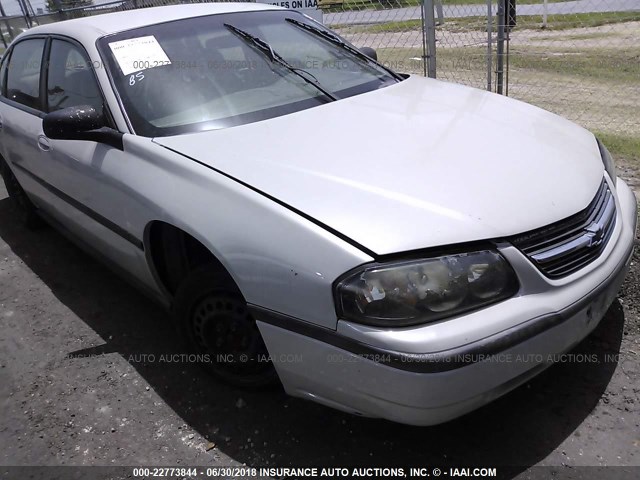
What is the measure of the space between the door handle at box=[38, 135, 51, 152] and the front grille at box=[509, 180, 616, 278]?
266 centimetres

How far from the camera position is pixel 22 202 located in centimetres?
448

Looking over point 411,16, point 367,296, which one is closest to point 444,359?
point 367,296

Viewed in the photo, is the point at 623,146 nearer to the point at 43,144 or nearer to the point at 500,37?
the point at 500,37

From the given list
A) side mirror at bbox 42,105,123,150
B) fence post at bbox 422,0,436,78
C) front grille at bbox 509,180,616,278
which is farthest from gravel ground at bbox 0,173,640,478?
fence post at bbox 422,0,436,78

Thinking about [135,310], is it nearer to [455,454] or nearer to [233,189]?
[233,189]

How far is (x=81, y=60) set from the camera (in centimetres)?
303

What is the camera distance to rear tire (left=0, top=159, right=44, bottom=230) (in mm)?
4398

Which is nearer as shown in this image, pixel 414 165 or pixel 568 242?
pixel 568 242

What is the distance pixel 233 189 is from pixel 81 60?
1.53 m

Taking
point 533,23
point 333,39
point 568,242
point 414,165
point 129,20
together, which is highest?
point 129,20

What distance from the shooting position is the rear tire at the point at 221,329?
230cm

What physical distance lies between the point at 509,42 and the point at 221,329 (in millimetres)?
7575

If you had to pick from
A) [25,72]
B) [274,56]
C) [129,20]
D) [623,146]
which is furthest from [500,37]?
[25,72]

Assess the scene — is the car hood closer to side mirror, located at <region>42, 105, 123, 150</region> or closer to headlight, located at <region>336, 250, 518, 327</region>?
headlight, located at <region>336, 250, 518, 327</region>
